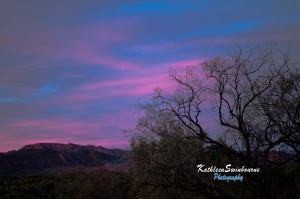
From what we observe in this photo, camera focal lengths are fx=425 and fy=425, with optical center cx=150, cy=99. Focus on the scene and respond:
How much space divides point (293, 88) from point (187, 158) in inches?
202

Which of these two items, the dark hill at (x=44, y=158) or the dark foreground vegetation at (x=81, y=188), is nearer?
the dark foreground vegetation at (x=81, y=188)

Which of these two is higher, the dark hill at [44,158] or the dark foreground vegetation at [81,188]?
the dark hill at [44,158]

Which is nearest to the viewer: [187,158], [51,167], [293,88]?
[187,158]

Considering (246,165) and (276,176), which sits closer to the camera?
(246,165)

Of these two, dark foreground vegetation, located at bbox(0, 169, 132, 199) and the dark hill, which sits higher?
the dark hill

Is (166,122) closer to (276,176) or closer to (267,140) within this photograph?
(267,140)

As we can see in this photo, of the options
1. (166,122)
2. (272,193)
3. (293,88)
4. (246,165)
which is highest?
(293,88)

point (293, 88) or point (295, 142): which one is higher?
point (293, 88)

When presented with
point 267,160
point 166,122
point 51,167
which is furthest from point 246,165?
point 51,167

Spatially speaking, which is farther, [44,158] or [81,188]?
[44,158]

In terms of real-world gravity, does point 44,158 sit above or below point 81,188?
above

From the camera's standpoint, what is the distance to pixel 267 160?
15914 millimetres

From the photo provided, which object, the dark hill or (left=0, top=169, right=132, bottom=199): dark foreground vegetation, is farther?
the dark hill

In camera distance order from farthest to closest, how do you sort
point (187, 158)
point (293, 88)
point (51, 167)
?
point (51, 167) → point (293, 88) → point (187, 158)
